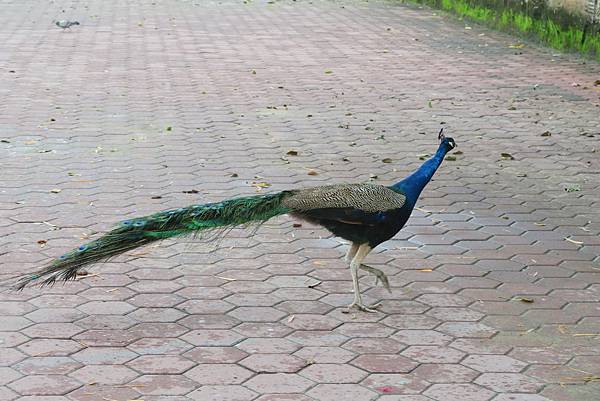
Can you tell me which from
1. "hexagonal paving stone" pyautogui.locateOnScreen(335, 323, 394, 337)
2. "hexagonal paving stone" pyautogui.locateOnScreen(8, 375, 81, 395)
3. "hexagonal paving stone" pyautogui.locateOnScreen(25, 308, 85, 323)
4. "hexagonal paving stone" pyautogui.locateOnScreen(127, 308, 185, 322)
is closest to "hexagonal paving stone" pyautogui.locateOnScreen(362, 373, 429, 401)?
"hexagonal paving stone" pyautogui.locateOnScreen(335, 323, 394, 337)

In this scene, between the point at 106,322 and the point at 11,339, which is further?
the point at 106,322

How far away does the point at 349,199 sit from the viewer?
5.06m

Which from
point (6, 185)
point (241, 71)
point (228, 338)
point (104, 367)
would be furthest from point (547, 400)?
point (241, 71)

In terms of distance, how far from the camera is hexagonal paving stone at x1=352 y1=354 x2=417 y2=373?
452 centimetres

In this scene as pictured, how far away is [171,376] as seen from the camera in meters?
4.39

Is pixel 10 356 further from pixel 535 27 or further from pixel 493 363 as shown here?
pixel 535 27

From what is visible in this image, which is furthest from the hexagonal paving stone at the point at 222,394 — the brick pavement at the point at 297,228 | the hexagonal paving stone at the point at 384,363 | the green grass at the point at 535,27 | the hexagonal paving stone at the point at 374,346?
the green grass at the point at 535,27

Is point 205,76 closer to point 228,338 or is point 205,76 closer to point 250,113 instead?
point 250,113

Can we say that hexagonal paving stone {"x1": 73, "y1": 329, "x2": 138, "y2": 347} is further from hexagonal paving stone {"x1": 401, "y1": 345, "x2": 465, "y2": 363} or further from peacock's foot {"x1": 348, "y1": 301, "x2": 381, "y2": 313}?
hexagonal paving stone {"x1": 401, "y1": 345, "x2": 465, "y2": 363}

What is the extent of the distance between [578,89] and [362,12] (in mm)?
8303

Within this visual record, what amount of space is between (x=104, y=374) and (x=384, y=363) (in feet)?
4.24

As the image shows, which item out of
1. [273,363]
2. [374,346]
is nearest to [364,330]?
[374,346]

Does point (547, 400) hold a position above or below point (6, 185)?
above

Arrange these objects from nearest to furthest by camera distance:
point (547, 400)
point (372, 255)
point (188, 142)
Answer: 1. point (547, 400)
2. point (372, 255)
3. point (188, 142)
